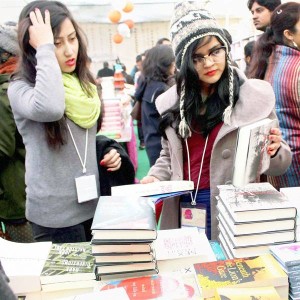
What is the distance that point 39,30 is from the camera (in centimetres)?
121

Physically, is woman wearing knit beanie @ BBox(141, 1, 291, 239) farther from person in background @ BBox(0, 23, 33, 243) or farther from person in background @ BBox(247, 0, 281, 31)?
person in background @ BBox(247, 0, 281, 31)

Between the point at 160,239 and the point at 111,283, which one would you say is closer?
the point at 111,283

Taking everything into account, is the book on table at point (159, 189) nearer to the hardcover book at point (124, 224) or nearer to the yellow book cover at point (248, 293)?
the hardcover book at point (124, 224)

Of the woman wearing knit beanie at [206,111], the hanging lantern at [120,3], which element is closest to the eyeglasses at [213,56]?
the woman wearing knit beanie at [206,111]

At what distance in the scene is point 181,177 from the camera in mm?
1333

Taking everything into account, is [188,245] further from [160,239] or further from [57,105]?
[57,105]

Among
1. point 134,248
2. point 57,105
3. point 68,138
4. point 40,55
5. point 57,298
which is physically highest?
point 40,55

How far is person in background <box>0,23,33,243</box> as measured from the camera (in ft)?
4.98

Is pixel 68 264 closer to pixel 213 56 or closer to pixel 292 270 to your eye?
pixel 292 270

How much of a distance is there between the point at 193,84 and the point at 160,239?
0.61 metres

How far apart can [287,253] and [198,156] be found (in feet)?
1.87

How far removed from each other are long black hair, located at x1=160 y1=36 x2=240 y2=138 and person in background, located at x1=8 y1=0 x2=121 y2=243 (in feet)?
1.05

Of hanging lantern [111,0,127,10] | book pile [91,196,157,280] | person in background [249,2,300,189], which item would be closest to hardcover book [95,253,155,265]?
book pile [91,196,157,280]

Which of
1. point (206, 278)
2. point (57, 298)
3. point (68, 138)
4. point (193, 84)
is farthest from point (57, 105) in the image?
point (206, 278)
